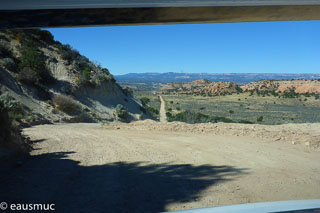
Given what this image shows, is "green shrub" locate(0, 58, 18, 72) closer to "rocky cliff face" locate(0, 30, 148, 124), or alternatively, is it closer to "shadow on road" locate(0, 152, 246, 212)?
"rocky cliff face" locate(0, 30, 148, 124)

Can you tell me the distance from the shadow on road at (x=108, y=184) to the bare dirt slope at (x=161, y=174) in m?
0.02

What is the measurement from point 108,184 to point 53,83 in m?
20.2

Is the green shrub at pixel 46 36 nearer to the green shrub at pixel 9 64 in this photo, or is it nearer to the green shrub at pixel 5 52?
the green shrub at pixel 5 52

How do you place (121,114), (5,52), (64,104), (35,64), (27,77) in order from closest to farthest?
(64,104) → (27,77) → (35,64) → (5,52) → (121,114)

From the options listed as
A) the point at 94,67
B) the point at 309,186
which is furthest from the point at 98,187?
the point at 94,67

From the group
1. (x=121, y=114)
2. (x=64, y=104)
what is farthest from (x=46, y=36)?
(x=121, y=114)

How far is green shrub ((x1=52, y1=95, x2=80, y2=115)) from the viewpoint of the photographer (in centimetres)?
2039

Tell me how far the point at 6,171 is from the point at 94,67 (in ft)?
82.8

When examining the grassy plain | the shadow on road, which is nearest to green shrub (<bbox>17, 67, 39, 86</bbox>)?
the shadow on road

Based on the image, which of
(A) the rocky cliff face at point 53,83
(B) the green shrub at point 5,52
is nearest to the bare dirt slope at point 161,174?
(A) the rocky cliff face at point 53,83

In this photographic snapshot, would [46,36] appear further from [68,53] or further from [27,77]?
[27,77]

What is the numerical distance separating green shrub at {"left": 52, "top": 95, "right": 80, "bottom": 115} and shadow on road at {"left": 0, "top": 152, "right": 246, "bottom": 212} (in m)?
14.2

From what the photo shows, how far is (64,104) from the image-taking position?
20500 millimetres

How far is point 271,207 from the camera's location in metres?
2.19
